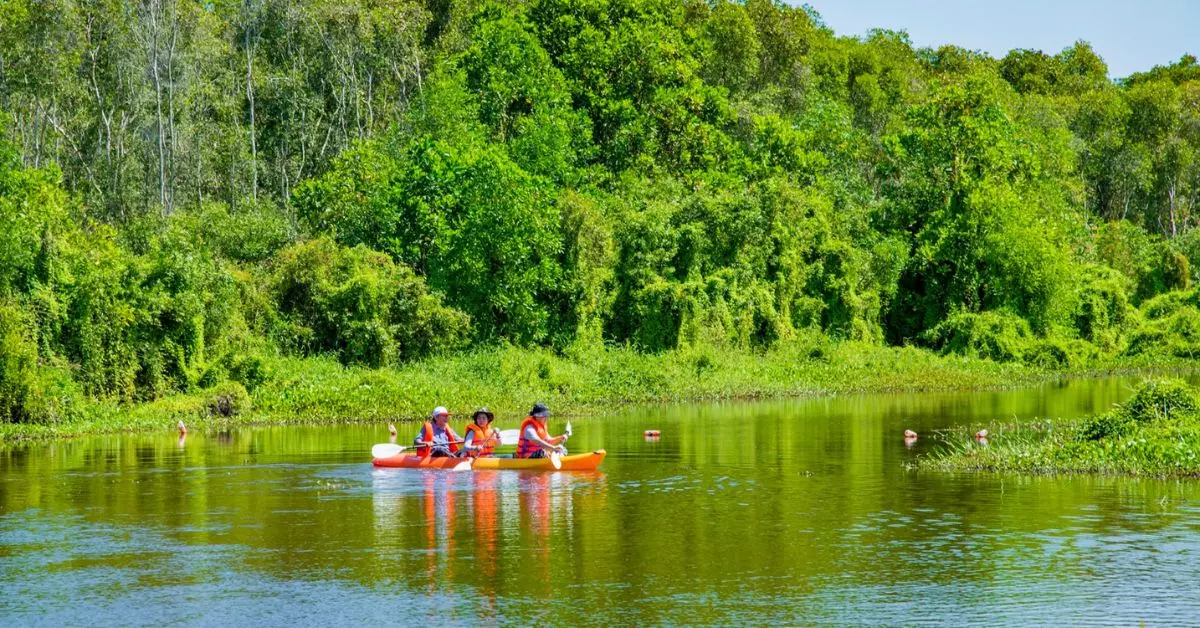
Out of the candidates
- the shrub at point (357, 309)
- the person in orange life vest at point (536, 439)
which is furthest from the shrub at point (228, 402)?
the person in orange life vest at point (536, 439)

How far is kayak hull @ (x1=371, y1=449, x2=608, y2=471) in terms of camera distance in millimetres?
29266

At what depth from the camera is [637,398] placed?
47562 millimetres

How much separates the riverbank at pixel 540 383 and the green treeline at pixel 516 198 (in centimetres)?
106

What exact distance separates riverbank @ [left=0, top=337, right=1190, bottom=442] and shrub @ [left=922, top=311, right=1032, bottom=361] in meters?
1.30

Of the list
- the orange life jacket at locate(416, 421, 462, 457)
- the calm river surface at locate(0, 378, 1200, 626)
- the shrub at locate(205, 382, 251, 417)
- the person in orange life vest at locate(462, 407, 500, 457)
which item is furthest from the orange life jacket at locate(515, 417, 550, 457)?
the shrub at locate(205, 382, 251, 417)

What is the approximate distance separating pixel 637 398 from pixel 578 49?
2240 cm

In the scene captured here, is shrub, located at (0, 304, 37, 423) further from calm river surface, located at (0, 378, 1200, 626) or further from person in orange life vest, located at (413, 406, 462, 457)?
person in orange life vest, located at (413, 406, 462, 457)

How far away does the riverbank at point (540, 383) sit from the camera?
1624 inches

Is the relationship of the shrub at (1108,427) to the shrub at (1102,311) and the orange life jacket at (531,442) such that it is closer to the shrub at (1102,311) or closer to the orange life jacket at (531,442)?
the orange life jacket at (531,442)

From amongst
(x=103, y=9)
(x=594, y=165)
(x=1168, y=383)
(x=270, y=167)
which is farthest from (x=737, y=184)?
(x=1168, y=383)

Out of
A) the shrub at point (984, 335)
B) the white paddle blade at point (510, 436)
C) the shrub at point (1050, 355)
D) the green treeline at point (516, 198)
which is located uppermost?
the green treeline at point (516, 198)

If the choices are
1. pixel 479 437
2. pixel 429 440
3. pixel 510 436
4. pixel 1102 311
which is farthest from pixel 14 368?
pixel 1102 311

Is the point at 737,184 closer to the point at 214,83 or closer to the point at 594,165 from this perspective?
the point at 594,165

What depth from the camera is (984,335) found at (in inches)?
2352
